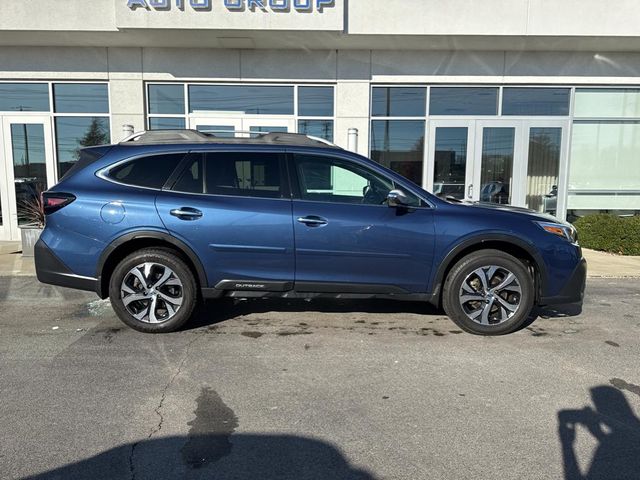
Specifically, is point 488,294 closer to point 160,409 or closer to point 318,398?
point 318,398

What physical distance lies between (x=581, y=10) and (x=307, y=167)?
790 cm

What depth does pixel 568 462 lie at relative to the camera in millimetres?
2605

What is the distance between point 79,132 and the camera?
10.5 metres

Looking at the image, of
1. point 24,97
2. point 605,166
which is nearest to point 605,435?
point 605,166

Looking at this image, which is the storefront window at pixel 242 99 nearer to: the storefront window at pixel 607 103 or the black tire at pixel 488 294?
the storefront window at pixel 607 103

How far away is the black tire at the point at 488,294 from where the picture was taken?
4504 mm

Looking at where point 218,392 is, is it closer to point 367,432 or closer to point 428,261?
point 367,432

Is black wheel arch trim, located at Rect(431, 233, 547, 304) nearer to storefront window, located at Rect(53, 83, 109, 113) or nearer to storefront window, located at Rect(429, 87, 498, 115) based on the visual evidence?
storefront window, located at Rect(429, 87, 498, 115)

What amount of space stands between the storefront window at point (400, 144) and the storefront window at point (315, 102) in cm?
113

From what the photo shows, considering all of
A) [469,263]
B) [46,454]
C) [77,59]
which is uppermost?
[77,59]

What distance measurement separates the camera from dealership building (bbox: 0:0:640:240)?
33.3 ft

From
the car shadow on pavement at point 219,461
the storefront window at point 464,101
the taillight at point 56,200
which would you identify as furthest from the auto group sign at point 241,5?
the car shadow on pavement at point 219,461

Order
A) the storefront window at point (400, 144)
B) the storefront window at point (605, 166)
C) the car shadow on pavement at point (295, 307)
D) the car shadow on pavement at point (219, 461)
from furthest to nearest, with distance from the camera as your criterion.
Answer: the storefront window at point (605, 166) < the storefront window at point (400, 144) < the car shadow on pavement at point (295, 307) < the car shadow on pavement at point (219, 461)

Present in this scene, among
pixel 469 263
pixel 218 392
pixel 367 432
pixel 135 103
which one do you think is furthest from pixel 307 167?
pixel 135 103
